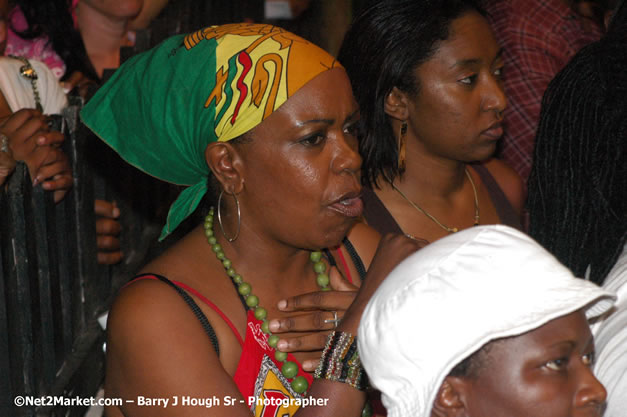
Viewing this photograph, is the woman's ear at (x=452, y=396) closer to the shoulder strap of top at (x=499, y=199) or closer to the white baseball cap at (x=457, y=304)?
the white baseball cap at (x=457, y=304)

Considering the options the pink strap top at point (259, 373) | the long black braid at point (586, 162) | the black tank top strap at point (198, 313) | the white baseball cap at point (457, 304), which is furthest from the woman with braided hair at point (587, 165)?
the black tank top strap at point (198, 313)

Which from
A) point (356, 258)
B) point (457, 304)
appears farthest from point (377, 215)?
point (457, 304)

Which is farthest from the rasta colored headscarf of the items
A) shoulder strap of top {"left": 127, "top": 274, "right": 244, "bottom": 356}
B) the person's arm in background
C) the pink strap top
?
the person's arm in background

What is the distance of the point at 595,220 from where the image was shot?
192cm

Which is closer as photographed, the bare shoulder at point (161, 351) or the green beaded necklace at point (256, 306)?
the bare shoulder at point (161, 351)

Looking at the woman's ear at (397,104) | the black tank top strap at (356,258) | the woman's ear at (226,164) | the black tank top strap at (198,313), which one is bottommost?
the black tank top strap at (356,258)

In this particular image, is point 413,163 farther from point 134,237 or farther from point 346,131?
point 134,237

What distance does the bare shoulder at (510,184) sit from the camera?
3.25 metres

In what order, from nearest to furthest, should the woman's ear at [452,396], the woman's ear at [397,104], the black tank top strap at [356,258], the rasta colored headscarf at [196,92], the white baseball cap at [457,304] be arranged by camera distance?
the white baseball cap at [457,304] → the woman's ear at [452,396] → the rasta colored headscarf at [196,92] → the black tank top strap at [356,258] → the woman's ear at [397,104]

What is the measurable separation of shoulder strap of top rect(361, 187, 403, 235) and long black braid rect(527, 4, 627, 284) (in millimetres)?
730

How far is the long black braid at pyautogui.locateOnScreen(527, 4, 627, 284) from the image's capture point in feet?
6.08

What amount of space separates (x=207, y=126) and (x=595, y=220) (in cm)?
107

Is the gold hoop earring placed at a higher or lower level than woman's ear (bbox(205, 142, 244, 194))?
lower

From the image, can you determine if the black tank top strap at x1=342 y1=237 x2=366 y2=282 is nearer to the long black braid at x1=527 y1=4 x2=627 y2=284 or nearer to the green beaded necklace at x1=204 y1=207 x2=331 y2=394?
the green beaded necklace at x1=204 y1=207 x2=331 y2=394
